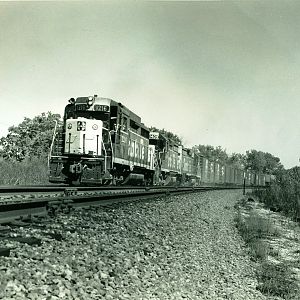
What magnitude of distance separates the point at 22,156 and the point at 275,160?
15368cm

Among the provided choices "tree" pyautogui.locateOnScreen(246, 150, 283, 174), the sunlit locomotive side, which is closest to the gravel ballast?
the sunlit locomotive side

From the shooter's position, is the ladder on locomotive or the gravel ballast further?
the ladder on locomotive

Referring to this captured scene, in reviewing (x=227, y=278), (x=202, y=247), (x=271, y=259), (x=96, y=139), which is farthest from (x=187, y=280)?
(x=96, y=139)

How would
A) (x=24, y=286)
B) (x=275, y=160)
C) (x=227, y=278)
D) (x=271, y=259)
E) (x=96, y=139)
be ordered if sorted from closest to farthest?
(x=24, y=286) < (x=227, y=278) < (x=271, y=259) < (x=96, y=139) < (x=275, y=160)

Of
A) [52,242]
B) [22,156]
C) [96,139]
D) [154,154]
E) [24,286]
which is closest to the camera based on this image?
[24,286]

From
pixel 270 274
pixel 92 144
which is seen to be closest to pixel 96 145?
pixel 92 144

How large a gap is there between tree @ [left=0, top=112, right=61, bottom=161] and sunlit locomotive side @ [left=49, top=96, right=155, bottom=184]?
89.8ft

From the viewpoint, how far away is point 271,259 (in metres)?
9.21

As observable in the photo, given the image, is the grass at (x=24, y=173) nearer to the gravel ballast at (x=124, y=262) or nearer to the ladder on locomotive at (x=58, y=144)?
the ladder on locomotive at (x=58, y=144)

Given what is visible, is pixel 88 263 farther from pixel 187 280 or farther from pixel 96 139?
pixel 96 139

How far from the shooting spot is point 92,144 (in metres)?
16.0

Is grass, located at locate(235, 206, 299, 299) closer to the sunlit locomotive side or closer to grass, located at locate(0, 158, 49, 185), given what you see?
the sunlit locomotive side

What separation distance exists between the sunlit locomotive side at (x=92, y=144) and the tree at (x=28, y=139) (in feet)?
89.8

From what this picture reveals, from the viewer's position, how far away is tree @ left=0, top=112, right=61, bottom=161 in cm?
4541
